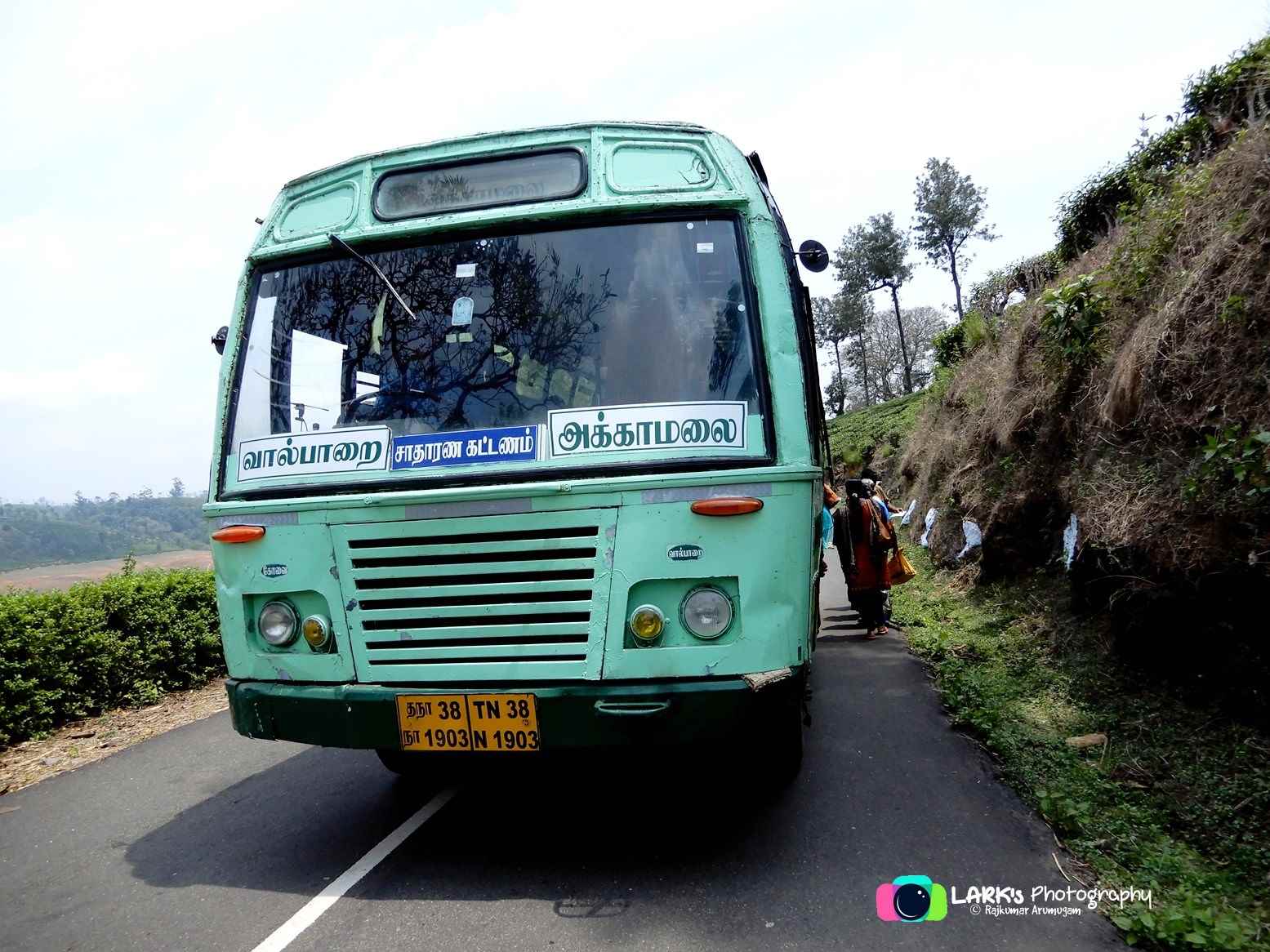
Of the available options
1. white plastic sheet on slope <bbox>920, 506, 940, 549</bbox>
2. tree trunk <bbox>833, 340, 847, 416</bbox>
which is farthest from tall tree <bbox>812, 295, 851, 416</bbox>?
white plastic sheet on slope <bbox>920, 506, 940, 549</bbox>

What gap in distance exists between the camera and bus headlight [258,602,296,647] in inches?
140

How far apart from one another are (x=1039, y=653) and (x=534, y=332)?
4.86m

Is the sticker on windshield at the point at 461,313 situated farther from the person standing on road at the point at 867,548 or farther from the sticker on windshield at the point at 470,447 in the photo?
the person standing on road at the point at 867,548

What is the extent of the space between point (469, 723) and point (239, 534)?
4.47 ft

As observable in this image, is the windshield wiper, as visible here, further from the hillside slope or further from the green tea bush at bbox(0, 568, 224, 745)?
the green tea bush at bbox(0, 568, 224, 745)

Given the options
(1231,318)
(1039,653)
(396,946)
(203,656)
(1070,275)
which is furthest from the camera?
(1070,275)

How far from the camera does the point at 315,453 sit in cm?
360

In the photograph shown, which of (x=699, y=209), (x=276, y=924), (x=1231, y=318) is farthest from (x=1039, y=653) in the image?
(x=276, y=924)

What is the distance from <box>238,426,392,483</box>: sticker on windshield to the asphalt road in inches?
69.3

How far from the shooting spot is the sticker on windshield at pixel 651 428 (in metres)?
3.30

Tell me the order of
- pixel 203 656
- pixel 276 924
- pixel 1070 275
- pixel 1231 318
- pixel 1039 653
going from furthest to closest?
pixel 1070 275 < pixel 203 656 < pixel 1039 653 < pixel 1231 318 < pixel 276 924

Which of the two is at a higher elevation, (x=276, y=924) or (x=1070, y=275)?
(x=1070, y=275)

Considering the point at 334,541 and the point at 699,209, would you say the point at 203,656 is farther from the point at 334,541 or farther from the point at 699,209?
the point at 699,209

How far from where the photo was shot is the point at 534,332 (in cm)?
357
